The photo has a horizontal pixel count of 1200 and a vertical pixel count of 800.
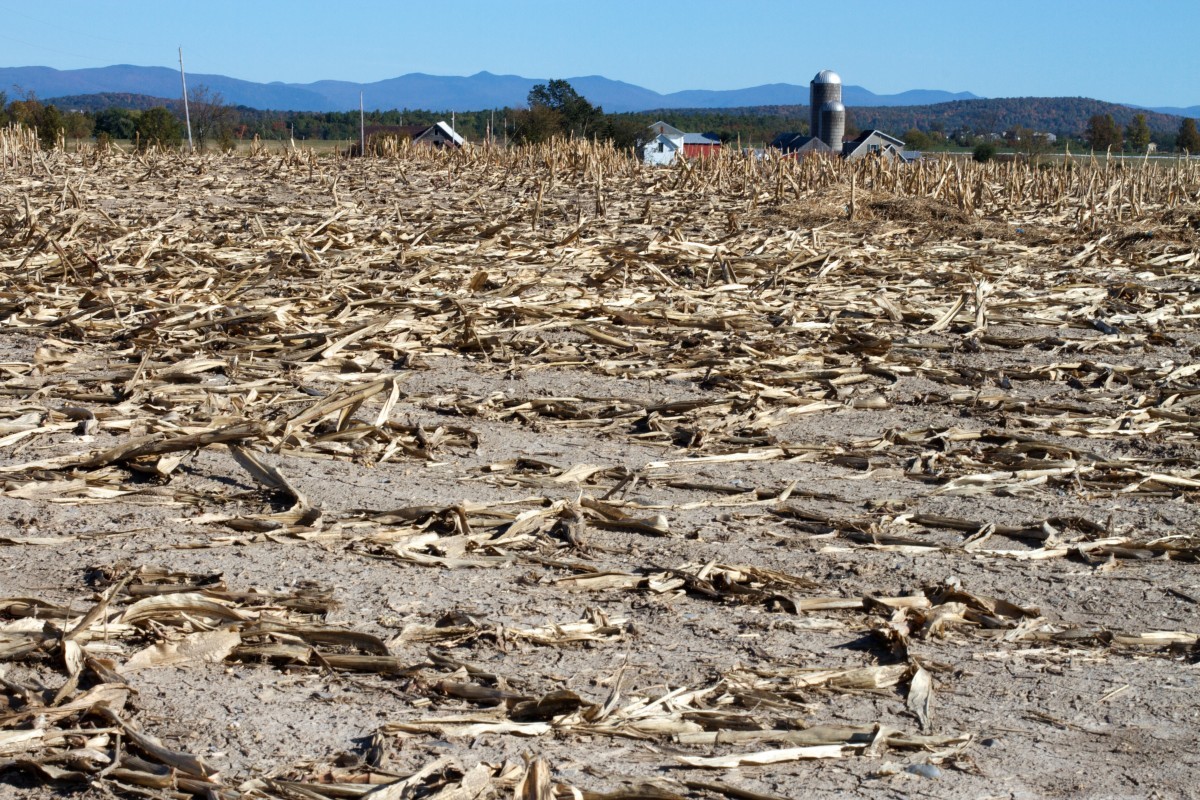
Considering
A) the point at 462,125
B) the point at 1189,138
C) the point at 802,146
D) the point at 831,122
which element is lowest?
the point at 802,146

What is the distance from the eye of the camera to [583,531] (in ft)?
13.9

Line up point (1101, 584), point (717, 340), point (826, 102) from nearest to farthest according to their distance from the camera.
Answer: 1. point (1101, 584)
2. point (717, 340)
3. point (826, 102)

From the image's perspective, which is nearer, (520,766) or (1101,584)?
(520,766)

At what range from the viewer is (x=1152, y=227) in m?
14.6

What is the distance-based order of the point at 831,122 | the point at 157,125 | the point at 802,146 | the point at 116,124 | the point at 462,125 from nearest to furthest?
the point at 157,125, the point at 802,146, the point at 116,124, the point at 831,122, the point at 462,125

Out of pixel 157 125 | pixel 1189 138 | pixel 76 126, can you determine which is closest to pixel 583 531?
pixel 157 125

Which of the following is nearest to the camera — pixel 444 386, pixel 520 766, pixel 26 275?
pixel 520 766

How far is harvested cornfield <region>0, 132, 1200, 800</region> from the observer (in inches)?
112

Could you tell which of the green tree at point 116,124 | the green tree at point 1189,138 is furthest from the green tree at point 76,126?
the green tree at point 1189,138

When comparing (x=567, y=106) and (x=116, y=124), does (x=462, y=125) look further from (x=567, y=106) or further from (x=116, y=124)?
(x=567, y=106)

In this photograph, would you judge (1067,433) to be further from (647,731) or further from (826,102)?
(826,102)

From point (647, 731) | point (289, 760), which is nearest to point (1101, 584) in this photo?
point (647, 731)

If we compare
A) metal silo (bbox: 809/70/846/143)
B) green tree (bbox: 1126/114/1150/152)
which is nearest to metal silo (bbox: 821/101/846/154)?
metal silo (bbox: 809/70/846/143)

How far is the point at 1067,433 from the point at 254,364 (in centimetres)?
417
